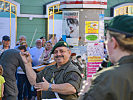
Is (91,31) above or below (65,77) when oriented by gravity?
above

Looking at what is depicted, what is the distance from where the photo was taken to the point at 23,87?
9.44 meters

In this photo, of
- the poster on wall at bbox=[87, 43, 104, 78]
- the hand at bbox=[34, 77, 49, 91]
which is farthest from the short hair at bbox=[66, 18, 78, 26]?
the hand at bbox=[34, 77, 49, 91]

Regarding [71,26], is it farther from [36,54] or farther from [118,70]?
[36,54]

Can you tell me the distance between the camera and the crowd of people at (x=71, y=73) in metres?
2.16

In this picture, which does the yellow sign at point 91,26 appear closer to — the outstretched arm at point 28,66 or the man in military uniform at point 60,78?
the man in military uniform at point 60,78

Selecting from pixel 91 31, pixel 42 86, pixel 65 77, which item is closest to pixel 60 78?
pixel 65 77

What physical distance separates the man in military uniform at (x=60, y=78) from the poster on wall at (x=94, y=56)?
0.65 meters

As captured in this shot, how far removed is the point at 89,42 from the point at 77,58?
34 cm

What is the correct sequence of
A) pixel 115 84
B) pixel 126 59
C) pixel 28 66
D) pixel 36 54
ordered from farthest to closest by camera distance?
1. pixel 36 54
2. pixel 28 66
3. pixel 126 59
4. pixel 115 84

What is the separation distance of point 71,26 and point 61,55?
4.23 feet

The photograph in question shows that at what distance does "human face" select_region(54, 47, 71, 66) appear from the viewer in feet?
15.9

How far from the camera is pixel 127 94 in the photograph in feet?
7.06

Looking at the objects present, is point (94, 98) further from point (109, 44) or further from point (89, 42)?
point (89, 42)

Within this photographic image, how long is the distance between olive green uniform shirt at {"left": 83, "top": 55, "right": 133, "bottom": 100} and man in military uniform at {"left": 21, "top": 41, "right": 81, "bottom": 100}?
2308 mm
